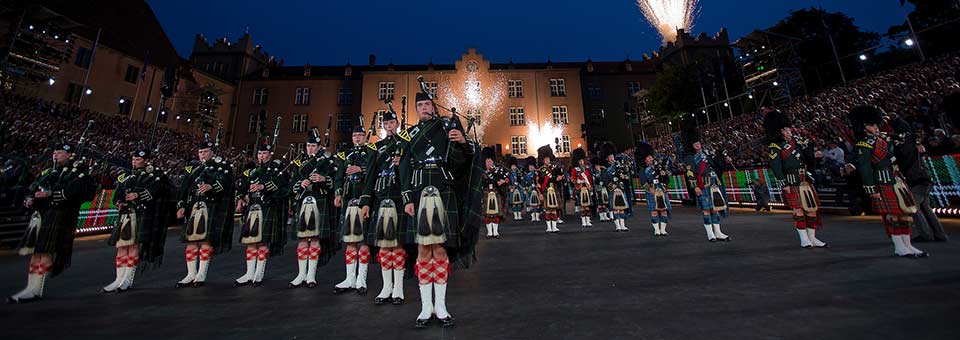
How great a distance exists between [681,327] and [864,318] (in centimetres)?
143

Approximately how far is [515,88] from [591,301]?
3773cm

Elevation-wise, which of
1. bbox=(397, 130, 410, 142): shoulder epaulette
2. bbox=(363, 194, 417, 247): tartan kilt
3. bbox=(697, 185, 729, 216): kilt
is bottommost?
bbox=(363, 194, 417, 247): tartan kilt

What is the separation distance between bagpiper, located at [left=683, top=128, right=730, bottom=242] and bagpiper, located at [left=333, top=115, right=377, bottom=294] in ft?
21.6

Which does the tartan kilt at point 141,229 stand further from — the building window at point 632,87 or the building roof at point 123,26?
the building window at point 632,87

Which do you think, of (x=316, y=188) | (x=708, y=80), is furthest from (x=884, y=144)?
(x=708, y=80)

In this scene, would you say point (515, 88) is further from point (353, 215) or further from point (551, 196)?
point (353, 215)

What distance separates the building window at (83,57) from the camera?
25.6 m

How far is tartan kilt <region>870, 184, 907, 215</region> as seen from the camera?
16.0ft

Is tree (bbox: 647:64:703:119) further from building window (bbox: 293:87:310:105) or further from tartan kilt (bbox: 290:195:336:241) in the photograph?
building window (bbox: 293:87:310:105)

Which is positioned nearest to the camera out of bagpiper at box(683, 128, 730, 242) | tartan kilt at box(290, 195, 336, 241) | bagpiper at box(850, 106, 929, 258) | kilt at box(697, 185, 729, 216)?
bagpiper at box(850, 106, 929, 258)

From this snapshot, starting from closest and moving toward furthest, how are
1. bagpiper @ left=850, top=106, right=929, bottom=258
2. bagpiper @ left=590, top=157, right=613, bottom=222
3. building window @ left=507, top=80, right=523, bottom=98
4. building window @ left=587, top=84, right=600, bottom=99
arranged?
bagpiper @ left=850, top=106, right=929, bottom=258, bagpiper @ left=590, top=157, right=613, bottom=222, building window @ left=507, top=80, right=523, bottom=98, building window @ left=587, top=84, right=600, bottom=99

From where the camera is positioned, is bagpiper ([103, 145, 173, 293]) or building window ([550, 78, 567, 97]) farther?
building window ([550, 78, 567, 97])

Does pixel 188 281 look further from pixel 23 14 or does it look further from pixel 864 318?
pixel 23 14

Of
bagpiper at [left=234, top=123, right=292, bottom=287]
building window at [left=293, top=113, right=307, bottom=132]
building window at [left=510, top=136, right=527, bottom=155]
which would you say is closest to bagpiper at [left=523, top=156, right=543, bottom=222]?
bagpiper at [left=234, top=123, right=292, bottom=287]
